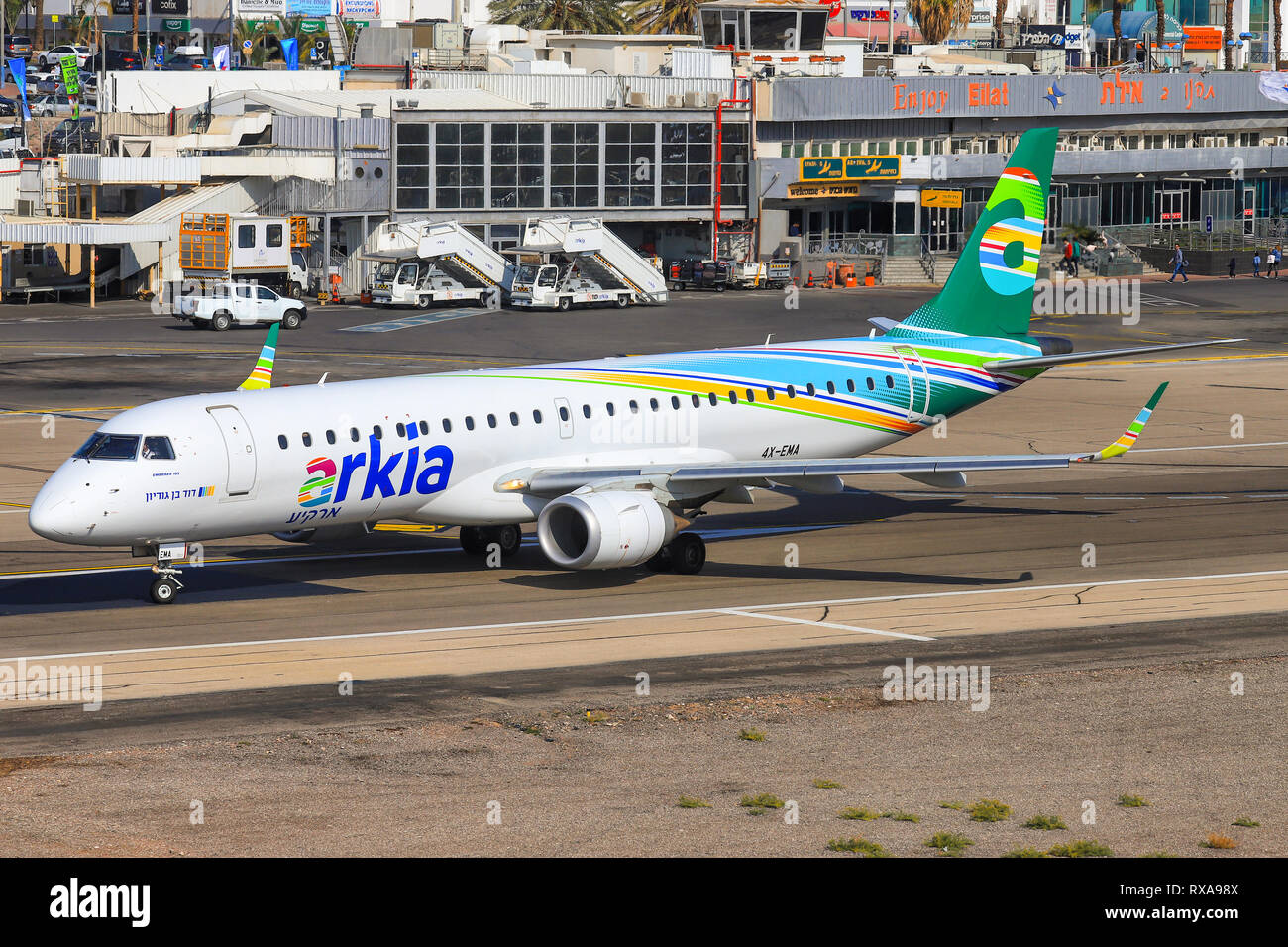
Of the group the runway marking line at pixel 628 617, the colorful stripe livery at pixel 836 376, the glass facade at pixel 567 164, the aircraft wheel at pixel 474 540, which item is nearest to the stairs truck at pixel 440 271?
the glass facade at pixel 567 164

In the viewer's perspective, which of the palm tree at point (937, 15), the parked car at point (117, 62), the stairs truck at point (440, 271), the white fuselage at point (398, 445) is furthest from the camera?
the palm tree at point (937, 15)

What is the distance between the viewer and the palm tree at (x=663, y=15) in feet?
579

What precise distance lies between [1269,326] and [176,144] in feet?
225

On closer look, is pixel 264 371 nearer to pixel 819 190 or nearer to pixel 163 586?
pixel 163 586

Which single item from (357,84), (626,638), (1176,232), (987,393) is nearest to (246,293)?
(357,84)

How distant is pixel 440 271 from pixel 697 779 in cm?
8435

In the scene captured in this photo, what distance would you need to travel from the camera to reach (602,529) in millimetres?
34219

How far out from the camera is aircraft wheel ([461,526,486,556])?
1545 inches

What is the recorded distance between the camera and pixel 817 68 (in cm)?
12775

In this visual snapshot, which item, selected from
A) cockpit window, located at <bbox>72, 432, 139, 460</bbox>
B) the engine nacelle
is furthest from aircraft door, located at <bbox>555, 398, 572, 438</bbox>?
cockpit window, located at <bbox>72, 432, 139, 460</bbox>

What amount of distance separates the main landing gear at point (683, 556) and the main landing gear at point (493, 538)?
3.51 m

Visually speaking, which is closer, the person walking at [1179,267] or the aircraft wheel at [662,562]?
the aircraft wheel at [662,562]
